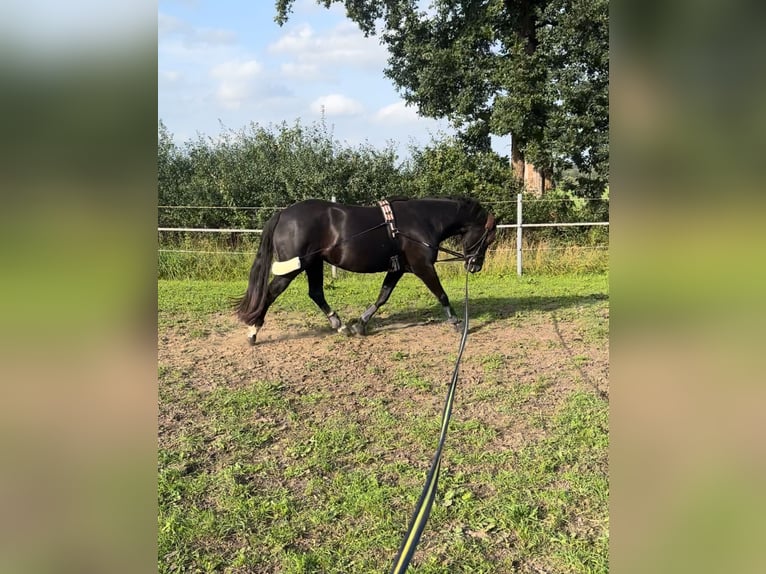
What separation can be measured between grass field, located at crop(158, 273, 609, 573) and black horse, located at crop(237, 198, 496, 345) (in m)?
0.56

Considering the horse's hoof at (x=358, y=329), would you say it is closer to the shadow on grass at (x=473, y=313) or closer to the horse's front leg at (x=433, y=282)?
the shadow on grass at (x=473, y=313)

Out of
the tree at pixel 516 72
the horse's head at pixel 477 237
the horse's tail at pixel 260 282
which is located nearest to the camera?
the horse's tail at pixel 260 282

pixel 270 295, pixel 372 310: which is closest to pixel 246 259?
pixel 372 310

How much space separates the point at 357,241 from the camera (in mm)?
5910

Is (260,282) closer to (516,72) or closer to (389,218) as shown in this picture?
(389,218)

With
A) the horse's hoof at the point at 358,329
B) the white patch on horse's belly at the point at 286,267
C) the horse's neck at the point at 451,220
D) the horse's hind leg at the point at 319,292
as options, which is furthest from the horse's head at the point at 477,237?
the white patch on horse's belly at the point at 286,267

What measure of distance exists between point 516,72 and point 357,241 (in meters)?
10.9

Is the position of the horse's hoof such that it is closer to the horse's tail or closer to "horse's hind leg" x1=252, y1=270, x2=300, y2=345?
"horse's hind leg" x1=252, y1=270, x2=300, y2=345

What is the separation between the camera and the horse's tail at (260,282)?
5770mm

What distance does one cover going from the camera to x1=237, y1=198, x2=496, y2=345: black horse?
5.79 meters
